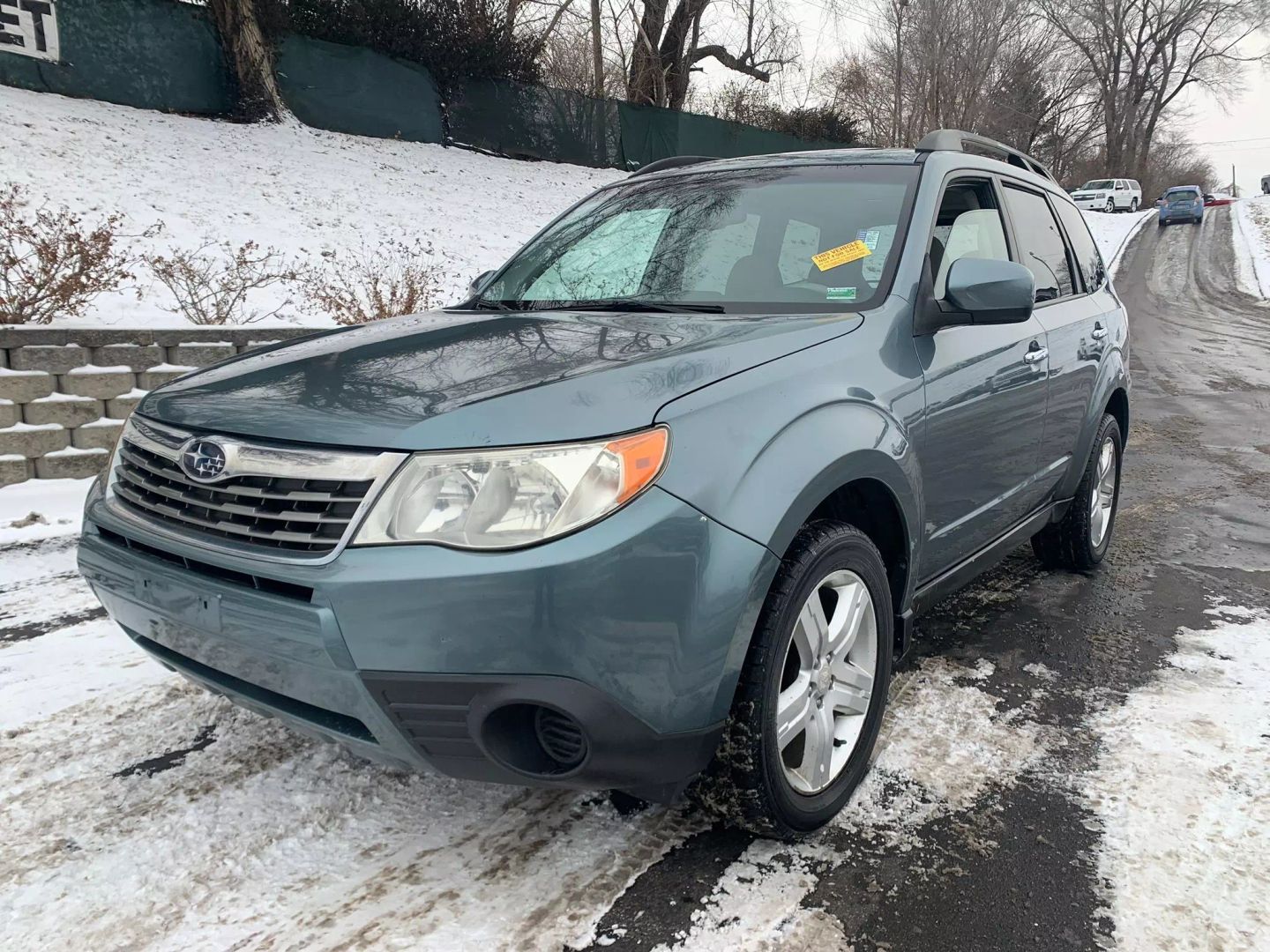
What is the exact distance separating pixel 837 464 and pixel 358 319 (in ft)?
21.8

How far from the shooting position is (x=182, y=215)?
1241cm

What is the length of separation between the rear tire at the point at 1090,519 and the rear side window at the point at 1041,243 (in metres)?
0.72

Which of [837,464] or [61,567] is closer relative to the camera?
[837,464]

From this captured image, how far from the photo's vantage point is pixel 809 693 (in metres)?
2.28

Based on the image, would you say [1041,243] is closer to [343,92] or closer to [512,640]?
[512,640]

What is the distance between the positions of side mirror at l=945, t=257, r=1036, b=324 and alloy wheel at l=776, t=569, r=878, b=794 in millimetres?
899

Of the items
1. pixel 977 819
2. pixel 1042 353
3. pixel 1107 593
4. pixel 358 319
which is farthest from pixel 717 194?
pixel 358 319

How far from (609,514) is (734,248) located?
1.55 meters

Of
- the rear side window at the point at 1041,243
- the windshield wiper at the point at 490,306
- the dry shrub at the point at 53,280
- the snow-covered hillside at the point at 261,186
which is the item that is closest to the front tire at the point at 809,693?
the windshield wiper at the point at 490,306

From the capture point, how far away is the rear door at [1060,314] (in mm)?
3652

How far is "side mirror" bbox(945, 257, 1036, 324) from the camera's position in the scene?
2674mm

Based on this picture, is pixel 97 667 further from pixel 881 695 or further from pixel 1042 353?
pixel 1042 353

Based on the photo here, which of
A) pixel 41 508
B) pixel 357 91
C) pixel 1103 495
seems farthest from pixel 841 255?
pixel 357 91

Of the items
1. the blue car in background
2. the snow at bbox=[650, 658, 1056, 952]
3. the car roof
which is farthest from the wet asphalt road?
the blue car in background
